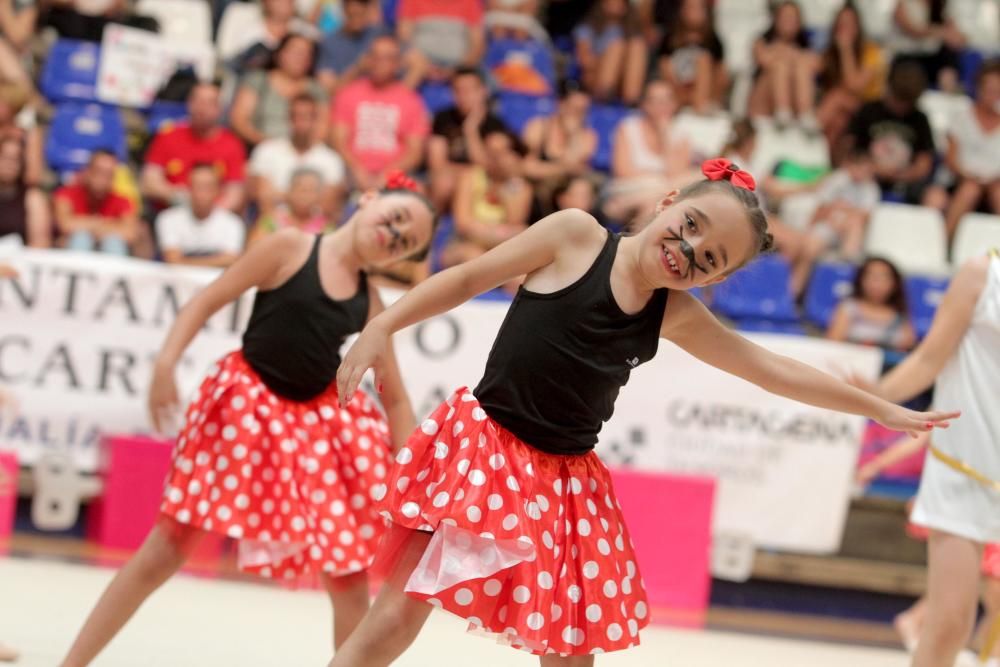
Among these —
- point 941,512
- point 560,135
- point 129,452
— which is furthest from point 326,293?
point 560,135

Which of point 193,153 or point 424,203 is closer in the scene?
point 424,203

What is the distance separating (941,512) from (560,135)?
5.23 metres

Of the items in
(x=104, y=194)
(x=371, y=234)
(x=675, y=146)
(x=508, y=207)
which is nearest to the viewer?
(x=371, y=234)

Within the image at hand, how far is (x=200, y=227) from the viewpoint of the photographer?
23.0ft

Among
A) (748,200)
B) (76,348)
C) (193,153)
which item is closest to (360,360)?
(748,200)

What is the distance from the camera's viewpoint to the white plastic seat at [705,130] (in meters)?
8.60

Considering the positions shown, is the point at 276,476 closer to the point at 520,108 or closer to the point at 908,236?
the point at 520,108

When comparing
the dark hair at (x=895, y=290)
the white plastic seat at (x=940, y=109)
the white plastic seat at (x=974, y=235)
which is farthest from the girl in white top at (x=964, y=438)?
the white plastic seat at (x=940, y=109)

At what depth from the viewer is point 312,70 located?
8.52 meters

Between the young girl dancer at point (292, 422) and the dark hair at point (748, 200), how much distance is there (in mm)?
967

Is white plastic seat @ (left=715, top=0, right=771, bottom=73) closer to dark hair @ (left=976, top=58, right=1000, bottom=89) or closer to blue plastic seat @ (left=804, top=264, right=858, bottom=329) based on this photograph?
dark hair @ (left=976, top=58, right=1000, bottom=89)

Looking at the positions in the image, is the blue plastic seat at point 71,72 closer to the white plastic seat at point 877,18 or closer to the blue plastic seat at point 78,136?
the blue plastic seat at point 78,136

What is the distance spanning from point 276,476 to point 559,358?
1080 millimetres

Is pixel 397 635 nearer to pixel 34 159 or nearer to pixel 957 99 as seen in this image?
pixel 34 159
